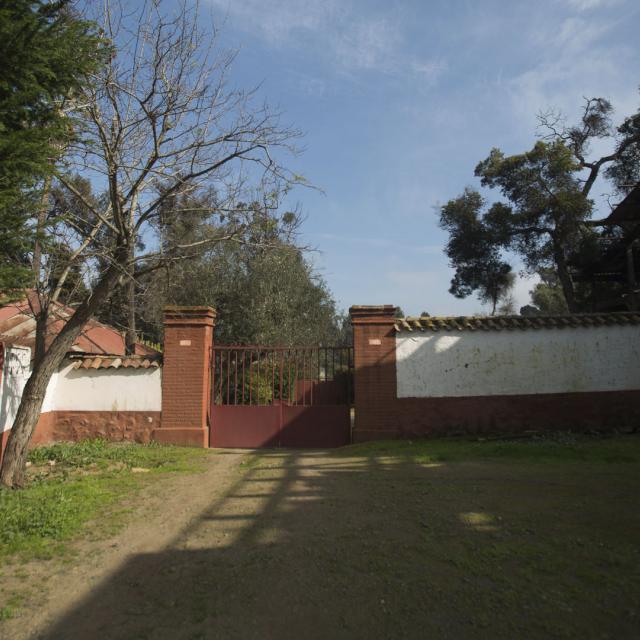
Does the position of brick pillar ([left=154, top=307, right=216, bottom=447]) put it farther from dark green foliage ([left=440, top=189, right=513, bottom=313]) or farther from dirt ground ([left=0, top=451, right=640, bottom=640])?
dark green foliage ([left=440, top=189, right=513, bottom=313])

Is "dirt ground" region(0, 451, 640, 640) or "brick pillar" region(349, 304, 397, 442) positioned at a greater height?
"brick pillar" region(349, 304, 397, 442)

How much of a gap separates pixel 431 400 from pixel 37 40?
7.93 m

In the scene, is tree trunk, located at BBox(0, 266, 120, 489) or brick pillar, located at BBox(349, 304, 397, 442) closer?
tree trunk, located at BBox(0, 266, 120, 489)

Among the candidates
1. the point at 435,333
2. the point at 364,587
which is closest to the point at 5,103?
the point at 364,587

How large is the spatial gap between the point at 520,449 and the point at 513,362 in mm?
2327

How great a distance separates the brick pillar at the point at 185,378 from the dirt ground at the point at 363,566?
3.40 metres

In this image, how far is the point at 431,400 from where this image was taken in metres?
9.49

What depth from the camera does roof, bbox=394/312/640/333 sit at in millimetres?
9664

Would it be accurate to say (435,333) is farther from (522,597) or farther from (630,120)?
(630,120)

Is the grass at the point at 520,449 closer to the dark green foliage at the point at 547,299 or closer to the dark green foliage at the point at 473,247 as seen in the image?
the dark green foliage at the point at 473,247

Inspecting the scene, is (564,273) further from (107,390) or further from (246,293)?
(107,390)

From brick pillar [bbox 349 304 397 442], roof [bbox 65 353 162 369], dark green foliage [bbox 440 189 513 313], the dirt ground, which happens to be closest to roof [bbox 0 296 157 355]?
roof [bbox 65 353 162 369]

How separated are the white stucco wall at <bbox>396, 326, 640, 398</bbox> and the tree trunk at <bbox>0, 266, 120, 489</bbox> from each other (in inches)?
214

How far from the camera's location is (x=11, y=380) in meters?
7.57
